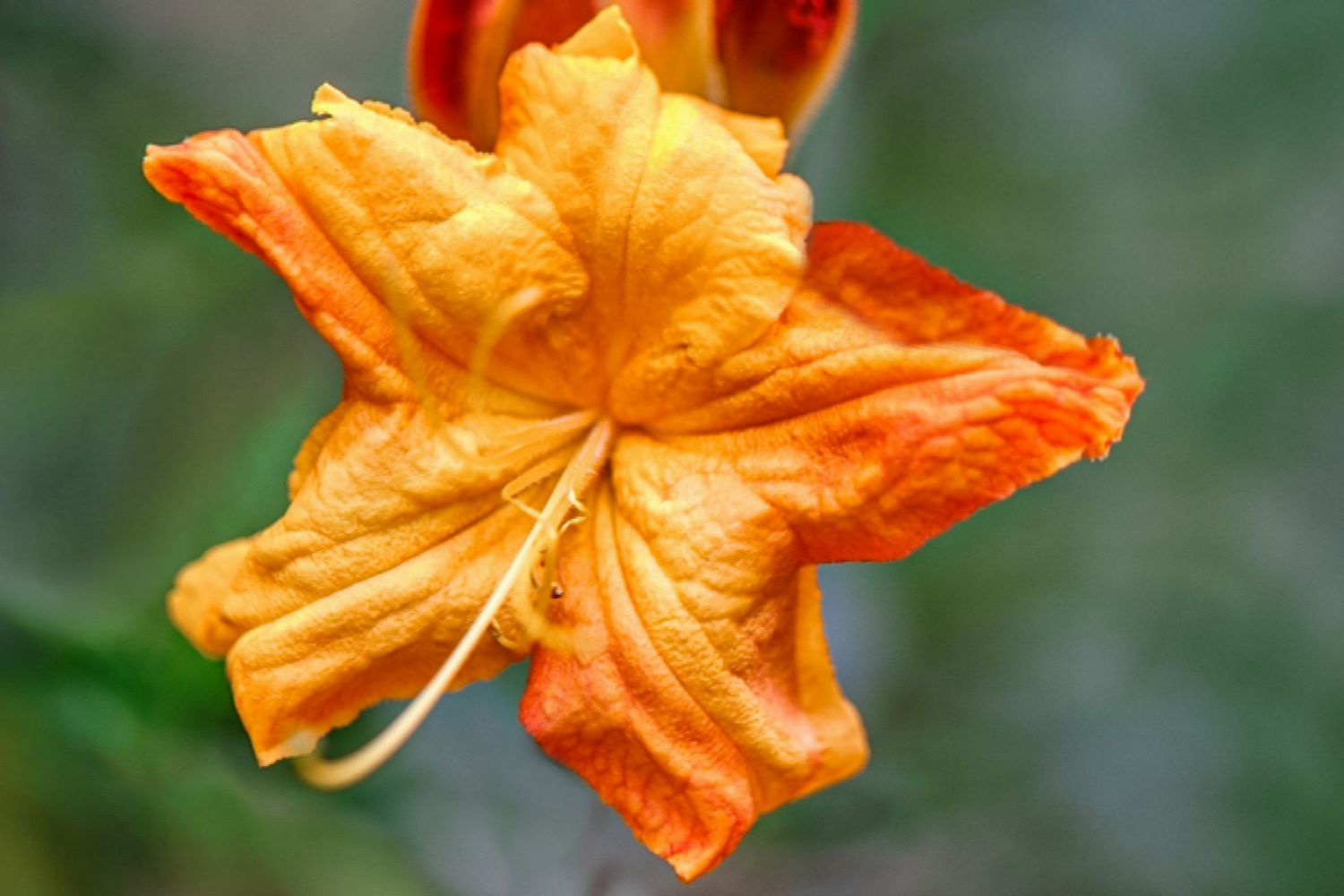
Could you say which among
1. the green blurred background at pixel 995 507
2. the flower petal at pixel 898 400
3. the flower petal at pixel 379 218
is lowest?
the green blurred background at pixel 995 507

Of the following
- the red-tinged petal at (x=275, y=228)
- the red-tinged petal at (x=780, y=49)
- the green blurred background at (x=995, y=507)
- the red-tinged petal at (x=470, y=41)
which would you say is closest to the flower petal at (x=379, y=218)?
the red-tinged petal at (x=275, y=228)

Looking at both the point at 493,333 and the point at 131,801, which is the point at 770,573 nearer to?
the point at 493,333

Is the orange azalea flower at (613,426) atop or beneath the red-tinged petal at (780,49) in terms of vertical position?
beneath

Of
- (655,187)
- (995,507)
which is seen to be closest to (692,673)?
(655,187)

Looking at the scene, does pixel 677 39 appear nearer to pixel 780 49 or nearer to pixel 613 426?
pixel 780 49

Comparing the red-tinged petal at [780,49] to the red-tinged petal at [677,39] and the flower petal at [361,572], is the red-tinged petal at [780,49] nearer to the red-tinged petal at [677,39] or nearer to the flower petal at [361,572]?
the red-tinged petal at [677,39]

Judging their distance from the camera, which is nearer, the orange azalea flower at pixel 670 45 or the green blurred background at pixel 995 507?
the orange azalea flower at pixel 670 45

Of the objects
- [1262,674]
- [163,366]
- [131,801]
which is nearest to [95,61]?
[163,366]

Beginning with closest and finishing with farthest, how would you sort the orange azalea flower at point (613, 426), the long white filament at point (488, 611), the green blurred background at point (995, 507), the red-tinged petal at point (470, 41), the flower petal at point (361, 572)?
the long white filament at point (488, 611), the orange azalea flower at point (613, 426), the flower petal at point (361, 572), the red-tinged petal at point (470, 41), the green blurred background at point (995, 507)
